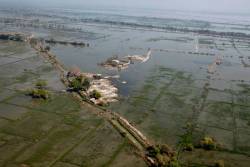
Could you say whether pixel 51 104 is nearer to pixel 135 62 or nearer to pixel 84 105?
pixel 84 105

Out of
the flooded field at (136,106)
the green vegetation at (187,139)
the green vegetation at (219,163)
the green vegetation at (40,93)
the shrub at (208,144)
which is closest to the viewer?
the green vegetation at (219,163)

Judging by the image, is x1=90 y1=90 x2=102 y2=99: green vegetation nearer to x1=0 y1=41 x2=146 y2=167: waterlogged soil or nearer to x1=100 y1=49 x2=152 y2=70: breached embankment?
x1=0 y1=41 x2=146 y2=167: waterlogged soil

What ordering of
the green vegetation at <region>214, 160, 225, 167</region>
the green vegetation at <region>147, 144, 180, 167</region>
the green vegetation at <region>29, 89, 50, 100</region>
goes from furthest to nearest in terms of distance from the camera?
1. the green vegetation at <region>29, 89, 50, 100</region>
2. the green vegetation at <region>214, 160, 225, 167</region>
3. the green vegetation at <region>147, 144, 180, 167</region>

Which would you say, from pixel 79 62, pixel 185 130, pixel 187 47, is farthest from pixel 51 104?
pixel 187 47

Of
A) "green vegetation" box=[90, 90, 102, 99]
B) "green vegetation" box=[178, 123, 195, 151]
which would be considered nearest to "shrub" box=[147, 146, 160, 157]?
"green vegetation" box=[178, 123, 195, 151]

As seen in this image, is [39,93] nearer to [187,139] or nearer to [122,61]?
[187,139]

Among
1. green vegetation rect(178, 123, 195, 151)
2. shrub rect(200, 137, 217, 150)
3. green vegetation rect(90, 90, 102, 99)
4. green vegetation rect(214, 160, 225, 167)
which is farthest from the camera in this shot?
green vegetation rect(90, 90, 102, 99)

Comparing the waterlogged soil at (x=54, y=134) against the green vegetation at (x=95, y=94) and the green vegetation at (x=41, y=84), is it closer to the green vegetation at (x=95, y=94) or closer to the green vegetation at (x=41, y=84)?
the green vegetation at (x=41, y=84)

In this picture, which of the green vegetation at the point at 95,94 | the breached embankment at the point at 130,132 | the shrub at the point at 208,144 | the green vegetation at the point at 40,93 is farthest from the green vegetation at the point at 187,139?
the green vegetation at the point at 40,93
